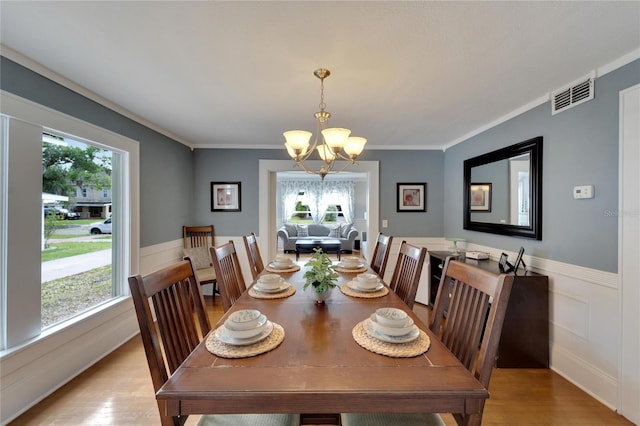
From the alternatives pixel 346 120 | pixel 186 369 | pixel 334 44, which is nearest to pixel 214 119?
pixel 346 120

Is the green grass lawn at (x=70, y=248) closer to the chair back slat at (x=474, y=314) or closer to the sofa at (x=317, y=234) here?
the chair back slat at (x=474, y=314)

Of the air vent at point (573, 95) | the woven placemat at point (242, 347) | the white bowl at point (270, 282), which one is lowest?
the woven placemat at point (242, 347)

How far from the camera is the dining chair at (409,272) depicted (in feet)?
6.23

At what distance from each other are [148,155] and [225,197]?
1210 millimetres

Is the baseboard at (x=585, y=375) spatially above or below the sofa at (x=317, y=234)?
below

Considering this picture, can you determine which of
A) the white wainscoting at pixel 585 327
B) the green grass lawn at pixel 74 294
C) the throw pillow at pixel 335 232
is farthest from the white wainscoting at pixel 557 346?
the throw pillow at pixel 335 232

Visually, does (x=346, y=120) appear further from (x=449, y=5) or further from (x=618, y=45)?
(x=618, y=45)

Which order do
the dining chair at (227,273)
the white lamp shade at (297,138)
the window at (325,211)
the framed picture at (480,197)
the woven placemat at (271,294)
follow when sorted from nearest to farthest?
the woven placemat at (271,294)
the dining chair at (227,273)
the white lamp shade at (297,138)
the framed picture at (480,197)
the window at (325,211)

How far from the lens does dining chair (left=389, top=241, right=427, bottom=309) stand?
1900mm

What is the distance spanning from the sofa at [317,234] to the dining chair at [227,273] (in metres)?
5.40

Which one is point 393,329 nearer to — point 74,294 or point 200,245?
point 74,294

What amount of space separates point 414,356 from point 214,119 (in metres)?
2.88

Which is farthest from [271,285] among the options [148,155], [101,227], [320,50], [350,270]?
[148,155]

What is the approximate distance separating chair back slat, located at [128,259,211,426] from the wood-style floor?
90 centimetres
